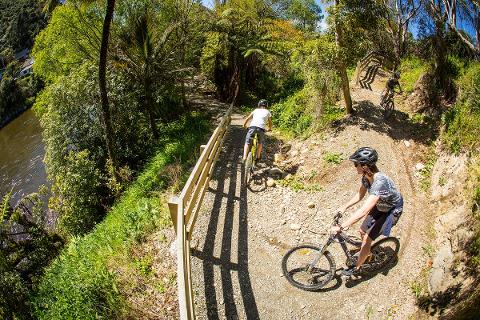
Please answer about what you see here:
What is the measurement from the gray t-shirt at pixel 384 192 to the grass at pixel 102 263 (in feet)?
15.1

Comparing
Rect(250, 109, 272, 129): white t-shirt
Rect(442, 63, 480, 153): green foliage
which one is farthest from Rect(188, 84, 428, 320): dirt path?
Rect(250, 109, 272, 129): white t-shirt

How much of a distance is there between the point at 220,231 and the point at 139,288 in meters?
2.09

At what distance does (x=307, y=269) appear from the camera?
6.03 m

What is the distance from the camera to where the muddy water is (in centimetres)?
2455

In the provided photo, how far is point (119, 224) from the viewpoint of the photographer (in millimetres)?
9055

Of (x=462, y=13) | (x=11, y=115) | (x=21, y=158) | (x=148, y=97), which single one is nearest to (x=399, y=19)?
(x=462, y=13)

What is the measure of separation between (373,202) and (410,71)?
40.1ft

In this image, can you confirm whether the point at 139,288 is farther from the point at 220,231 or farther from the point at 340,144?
the point at 340,144

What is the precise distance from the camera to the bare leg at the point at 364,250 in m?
5.60

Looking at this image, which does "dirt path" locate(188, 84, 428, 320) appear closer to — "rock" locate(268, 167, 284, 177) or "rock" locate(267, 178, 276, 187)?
"rock" locate(267, 178, 276, 187)

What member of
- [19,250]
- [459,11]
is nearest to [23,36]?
[19,250]

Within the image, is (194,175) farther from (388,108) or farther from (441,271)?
(388,108)

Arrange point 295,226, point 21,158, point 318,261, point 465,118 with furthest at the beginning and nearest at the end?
point 21,158 < point 465,118 < point 295,226 < point 318,261

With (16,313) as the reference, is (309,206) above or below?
below
